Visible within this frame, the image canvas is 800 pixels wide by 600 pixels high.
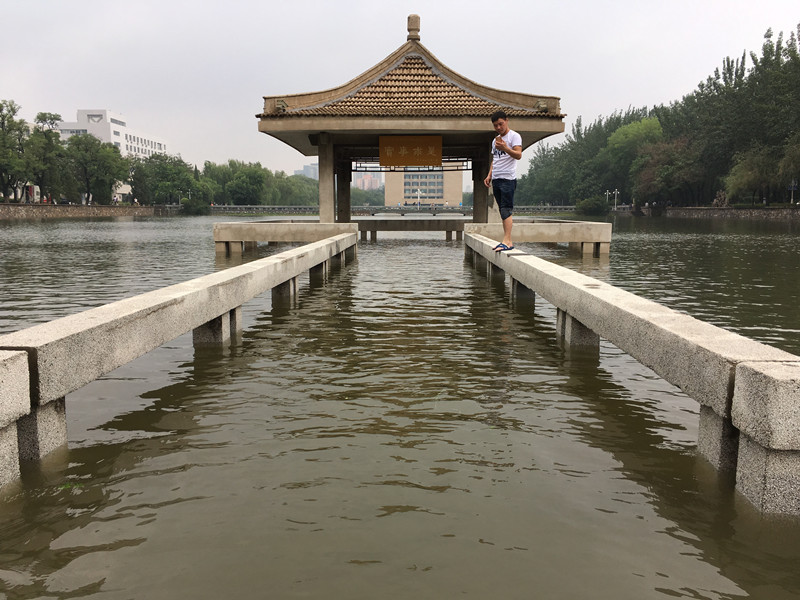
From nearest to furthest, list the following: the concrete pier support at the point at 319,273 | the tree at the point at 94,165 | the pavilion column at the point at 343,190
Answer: the concrete pier support at the point at 319,273 < the pavilion column at the point at 343,190 < the tree at the point at 94,165

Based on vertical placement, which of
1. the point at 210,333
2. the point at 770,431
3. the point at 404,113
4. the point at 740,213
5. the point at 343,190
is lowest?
the point at 210,333

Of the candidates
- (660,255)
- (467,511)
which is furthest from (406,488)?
(660,255)

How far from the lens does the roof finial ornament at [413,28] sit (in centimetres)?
2411

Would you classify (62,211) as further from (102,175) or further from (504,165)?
(504,165)

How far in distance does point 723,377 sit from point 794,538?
2.71 feet

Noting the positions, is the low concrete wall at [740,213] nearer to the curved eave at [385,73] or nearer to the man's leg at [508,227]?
the curved eave at [385,73]

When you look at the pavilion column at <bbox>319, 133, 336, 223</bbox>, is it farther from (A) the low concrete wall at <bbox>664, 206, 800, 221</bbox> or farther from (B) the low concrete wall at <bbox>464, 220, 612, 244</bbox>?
(A) the low concrete wall at <bbox>664, 206, 800, 221</bbox>

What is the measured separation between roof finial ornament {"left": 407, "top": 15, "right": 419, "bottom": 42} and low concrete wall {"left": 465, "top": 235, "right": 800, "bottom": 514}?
69.2 feet

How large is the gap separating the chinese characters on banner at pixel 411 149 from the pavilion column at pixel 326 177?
196 centimetres

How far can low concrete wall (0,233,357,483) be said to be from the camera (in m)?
3.50

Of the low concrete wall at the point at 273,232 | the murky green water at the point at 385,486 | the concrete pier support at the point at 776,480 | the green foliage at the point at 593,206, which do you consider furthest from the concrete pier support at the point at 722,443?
the green foliage at the point at 593,206

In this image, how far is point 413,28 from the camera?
957 inches

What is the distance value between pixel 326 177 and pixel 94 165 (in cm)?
7742

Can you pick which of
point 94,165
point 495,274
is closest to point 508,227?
point 495,274
